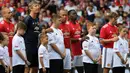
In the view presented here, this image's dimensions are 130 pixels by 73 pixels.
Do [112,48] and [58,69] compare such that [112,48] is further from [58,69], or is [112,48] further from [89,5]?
[89,5]

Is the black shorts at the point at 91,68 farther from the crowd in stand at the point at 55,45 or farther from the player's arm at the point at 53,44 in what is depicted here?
the player's arm at the point at 53,44

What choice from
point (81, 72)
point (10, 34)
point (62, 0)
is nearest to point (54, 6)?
point (62, 0)

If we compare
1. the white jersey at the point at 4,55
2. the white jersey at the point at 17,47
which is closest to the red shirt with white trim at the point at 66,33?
the white jersey at the point at 17,47

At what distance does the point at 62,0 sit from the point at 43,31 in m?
13.1

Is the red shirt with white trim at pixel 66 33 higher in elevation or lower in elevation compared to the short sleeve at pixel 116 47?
higher

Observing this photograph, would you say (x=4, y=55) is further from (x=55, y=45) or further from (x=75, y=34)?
(x=75, y=34)

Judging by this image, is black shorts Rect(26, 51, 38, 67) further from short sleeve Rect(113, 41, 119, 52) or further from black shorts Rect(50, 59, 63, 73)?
short sleeve Rect(113, 41, 119, 52)

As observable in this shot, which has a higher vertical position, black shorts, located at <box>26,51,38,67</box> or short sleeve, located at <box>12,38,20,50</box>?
short sleeve, located at <box>12,38,20,50</box>

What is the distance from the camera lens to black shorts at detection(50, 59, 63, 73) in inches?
473

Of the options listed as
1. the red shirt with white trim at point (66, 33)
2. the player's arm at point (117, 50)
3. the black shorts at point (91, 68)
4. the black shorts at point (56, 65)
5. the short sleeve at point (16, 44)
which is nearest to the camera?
the short sleeve at point (16, 44)

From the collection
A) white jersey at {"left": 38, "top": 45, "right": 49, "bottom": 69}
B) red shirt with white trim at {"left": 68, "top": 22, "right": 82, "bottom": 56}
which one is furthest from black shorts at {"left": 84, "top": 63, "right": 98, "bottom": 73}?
red shirt with white trim at {"left": 68, "top": 22, "right": 82, "bottom": 56}

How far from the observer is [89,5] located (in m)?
23.1

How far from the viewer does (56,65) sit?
476 inches

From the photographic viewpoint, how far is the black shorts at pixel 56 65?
12.0m
